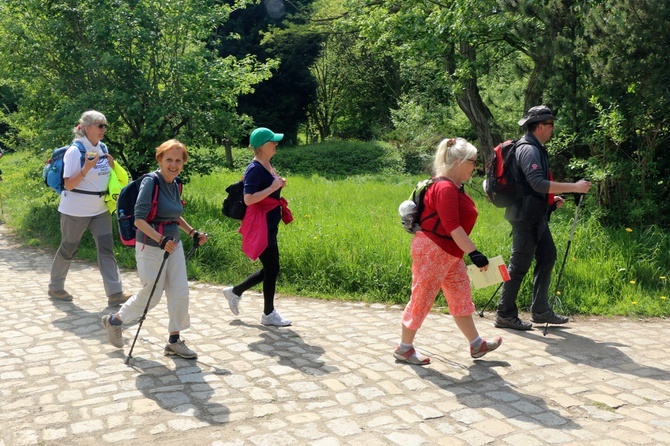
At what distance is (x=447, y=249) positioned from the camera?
5344 mm

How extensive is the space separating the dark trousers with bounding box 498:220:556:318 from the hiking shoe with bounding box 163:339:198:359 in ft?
9.41

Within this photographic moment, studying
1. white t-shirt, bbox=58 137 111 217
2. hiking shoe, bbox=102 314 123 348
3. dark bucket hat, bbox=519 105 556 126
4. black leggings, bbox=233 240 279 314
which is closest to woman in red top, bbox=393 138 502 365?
dark bucket hat, bbox=519 105 556 126

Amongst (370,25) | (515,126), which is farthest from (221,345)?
(370,25)

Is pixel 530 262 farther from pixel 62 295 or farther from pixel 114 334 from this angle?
pixel 62 295


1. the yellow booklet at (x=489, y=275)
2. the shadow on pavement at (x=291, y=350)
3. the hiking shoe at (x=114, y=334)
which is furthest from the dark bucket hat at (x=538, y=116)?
the hiking shoe at (x=114, y=334)

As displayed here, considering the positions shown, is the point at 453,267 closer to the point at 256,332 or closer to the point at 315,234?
the point at 256,332

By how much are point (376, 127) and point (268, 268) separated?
1118 inches

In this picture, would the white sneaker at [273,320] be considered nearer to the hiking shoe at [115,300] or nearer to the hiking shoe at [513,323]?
the hiking shoe at [115,300]

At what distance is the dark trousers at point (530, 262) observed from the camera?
21.4 ft

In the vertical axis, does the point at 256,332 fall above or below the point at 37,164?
below

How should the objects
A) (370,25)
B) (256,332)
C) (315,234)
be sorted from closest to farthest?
(256,332) < (315,234) < (370,25)

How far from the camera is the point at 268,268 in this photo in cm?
656

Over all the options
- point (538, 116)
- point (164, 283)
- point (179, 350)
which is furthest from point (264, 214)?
point (538, 116)

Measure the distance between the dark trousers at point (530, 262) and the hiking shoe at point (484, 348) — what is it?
1.04 meters
